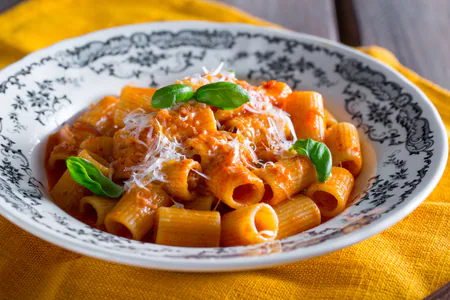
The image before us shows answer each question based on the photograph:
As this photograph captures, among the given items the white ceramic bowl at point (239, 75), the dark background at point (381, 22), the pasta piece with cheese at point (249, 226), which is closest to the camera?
the white ceramic bowl at point (239, 75)

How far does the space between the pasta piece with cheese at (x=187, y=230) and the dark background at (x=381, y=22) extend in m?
3.06

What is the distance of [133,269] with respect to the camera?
108 inches

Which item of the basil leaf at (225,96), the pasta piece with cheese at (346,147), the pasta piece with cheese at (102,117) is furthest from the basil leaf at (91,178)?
the pasta piece with cheese at (346,147)

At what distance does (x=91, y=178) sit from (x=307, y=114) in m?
1.41

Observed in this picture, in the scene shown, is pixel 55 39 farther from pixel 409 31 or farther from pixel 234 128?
pixel 409 31

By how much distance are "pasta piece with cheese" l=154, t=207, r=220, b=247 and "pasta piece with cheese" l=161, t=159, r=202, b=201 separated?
0.19 meters

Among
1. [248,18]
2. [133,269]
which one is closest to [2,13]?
[248,18]

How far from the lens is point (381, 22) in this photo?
228 inches

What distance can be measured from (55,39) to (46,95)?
51.3 inches

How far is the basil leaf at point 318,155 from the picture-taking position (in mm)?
3146

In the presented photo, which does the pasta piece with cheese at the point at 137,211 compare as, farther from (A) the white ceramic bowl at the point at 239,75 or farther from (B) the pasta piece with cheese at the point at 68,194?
(B) the pasta piece with cheese at the point at 68,194

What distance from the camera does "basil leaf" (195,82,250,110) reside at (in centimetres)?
327

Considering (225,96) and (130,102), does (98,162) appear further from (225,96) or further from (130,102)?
(225,96)

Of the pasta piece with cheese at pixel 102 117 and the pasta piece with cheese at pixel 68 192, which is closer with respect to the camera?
the pasta piece with cheese at pixel 68 192
